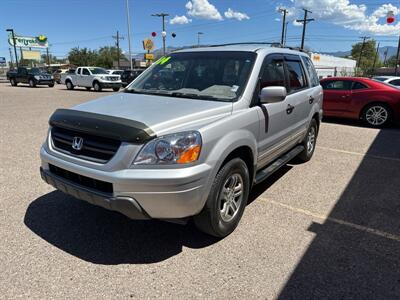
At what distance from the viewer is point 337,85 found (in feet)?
33.9

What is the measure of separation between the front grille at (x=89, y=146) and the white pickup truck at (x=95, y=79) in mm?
21588

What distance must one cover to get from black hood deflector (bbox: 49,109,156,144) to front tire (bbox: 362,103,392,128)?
9099mm

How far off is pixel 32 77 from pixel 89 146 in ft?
97.4

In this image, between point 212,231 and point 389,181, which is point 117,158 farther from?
point 389,181

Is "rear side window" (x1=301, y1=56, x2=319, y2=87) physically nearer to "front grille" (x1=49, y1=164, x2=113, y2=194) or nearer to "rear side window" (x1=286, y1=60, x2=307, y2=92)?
"rear side window" (x1=286, y1=60, x2=307, y2=92)

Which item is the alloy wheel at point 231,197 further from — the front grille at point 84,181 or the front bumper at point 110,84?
the front bumper at point 110,84

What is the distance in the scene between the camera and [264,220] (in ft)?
12.2

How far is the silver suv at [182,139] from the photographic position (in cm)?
260

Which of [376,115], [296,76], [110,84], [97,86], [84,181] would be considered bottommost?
[97,86]

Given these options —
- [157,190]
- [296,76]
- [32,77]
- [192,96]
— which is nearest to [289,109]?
[296,76]

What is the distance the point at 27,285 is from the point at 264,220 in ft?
8.01

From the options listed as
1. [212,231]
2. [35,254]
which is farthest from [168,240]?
[35,254]

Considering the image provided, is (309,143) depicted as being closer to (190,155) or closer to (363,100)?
(190,155)

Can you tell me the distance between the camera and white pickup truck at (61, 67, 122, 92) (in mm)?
23453
